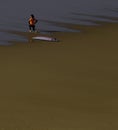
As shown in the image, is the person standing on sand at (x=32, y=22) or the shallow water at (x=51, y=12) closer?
the person standing on sand at (x=32, y=22)

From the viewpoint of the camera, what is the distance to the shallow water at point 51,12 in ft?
85.9

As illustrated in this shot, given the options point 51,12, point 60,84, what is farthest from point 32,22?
point 60,84

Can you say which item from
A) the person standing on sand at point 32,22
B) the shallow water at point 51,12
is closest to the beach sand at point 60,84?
the person standing on sand at point 32,22

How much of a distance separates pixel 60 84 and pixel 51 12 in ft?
50.8

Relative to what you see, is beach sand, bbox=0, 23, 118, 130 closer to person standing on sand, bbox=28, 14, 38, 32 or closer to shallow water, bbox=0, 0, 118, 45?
person standing on sand, bbox=28, 14, 38, 32

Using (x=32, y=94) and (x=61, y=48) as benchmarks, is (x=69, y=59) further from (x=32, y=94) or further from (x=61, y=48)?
(x=32, y=94)

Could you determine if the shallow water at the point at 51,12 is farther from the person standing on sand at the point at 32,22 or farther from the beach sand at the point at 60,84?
the beach sand at the point at 60,84

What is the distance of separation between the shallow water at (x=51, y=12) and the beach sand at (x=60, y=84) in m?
3.68

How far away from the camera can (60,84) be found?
1564 cm

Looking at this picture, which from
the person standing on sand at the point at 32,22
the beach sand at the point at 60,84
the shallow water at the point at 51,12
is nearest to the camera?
the beach sand at the point at 60,84

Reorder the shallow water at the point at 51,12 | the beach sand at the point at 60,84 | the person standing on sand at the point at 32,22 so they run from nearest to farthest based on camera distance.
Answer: the beach sand at the point at 60,84 → the person standing on sand at the point at 32,22 → the shallow water at the point at 51,12

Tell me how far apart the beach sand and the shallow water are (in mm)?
3680

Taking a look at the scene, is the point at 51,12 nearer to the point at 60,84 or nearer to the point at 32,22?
the point at 32,22

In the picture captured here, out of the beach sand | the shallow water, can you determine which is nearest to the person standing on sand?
the shallow water
